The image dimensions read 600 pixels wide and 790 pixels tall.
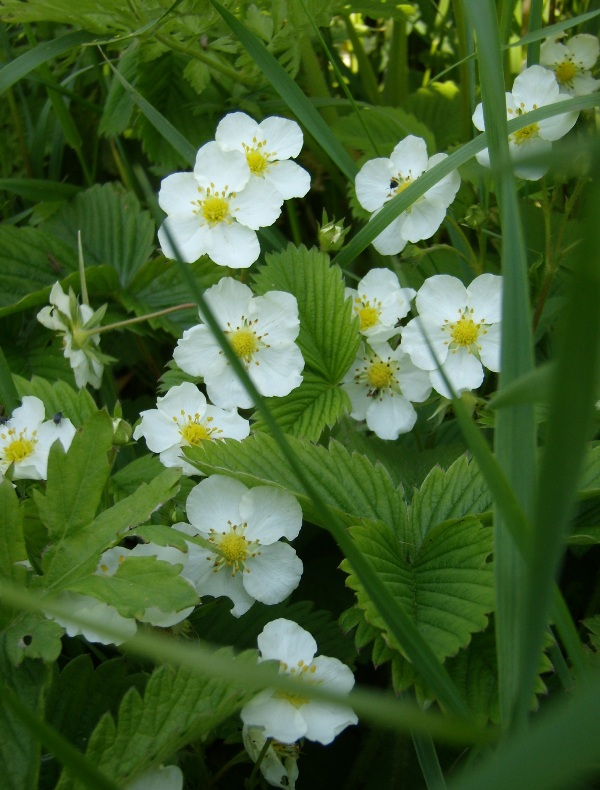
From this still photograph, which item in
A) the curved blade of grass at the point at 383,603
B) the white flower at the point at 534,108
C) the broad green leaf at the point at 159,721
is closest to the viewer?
the curved blade of grass at the point at 383,603

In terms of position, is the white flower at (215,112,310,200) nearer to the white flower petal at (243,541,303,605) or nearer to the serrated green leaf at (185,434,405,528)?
the serrated green leaf at (185,434,405,528)

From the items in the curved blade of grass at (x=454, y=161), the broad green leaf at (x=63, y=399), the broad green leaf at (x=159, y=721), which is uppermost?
the curved blade of grass at (x=454, y=161)

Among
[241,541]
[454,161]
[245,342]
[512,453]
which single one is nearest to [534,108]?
[454,161]

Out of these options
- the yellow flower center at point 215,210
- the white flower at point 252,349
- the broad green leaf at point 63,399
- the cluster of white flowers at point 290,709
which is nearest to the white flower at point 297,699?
the cluster of white flowers at point 290,709

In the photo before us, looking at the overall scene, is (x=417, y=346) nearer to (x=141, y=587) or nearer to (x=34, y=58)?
(x=141, y=587)

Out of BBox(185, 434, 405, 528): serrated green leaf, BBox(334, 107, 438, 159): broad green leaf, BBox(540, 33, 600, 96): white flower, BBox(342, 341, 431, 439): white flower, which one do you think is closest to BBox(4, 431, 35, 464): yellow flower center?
BBox(185, 434, 405, 528): serrated green leaf

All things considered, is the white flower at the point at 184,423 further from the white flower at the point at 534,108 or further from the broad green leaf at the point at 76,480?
the white flower at the point at 534,108
